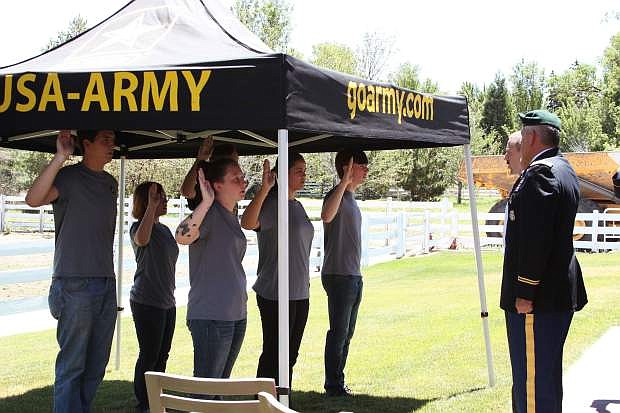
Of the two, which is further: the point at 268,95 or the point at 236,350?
the point at 236,350

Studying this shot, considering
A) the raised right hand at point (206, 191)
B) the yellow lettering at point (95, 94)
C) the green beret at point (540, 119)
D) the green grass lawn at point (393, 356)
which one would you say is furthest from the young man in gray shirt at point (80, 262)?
the green beret at point (540, 119)

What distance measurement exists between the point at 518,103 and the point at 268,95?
7422 cm

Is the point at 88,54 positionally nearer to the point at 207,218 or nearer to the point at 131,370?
the point at 207,218

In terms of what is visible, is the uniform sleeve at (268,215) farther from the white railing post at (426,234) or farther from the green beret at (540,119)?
the white railing post at (426,234)

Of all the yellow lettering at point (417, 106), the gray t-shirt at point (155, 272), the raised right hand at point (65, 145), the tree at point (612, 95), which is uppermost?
the tree at point (612, 95)

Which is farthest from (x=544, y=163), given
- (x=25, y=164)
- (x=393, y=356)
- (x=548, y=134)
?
(x=25, y=164)

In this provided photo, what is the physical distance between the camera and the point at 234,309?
4586mm

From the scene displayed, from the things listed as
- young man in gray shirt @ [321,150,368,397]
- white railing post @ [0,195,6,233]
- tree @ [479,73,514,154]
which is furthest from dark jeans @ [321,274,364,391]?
tree @ [479,73,514,154]

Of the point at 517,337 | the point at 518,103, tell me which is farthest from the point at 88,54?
the point at 518,103

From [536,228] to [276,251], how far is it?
1860 millimetres

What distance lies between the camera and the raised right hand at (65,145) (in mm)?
4516

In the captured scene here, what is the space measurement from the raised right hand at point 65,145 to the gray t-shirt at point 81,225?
20 cm

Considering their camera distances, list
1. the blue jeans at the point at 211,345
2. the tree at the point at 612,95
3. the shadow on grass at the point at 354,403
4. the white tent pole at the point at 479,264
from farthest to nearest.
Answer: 1. the tree at the point at 612,95
2. the white tent pole at the point at 479,264
3. the shadow on grass at the point at 354,403
4. the blue jeans at the point at 211,345

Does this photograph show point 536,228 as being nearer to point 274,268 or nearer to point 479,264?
point 274,268
